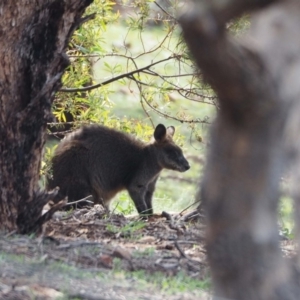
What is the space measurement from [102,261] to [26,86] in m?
1.32

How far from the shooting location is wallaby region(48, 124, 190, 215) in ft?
27.3

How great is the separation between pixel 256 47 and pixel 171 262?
2550mm

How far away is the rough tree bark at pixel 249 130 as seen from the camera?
8.86 ft

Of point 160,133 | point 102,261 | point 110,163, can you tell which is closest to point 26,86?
point 102,261

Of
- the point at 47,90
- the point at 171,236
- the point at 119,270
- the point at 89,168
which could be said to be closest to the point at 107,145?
the point at 89,168

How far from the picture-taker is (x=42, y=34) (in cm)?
518

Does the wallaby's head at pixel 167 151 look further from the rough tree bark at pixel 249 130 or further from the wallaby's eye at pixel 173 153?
the rough tree bark at pixel 249 130

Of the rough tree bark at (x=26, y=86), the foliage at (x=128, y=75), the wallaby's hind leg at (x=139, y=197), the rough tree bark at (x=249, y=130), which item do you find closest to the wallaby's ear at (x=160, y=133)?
the foliage at (x=128, y=75)

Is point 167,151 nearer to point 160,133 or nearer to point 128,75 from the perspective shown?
point 160,133

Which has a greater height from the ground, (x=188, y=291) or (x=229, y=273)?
(x=229, y=273)

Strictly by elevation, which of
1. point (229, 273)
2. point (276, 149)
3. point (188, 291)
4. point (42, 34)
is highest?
point (42, 34)

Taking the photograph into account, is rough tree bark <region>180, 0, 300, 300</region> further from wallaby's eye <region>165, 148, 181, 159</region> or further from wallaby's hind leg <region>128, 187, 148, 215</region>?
wallaby's eye <region>165, 148, 181, 159</region>

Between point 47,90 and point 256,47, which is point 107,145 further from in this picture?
point 256,47

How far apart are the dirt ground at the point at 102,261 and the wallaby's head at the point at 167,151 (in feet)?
8.56
